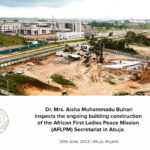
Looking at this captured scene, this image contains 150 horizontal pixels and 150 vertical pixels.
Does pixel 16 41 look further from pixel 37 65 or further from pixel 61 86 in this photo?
pixel 61 86

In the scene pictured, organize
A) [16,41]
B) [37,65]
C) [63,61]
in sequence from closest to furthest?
[37,65], [63,61], [16,41]

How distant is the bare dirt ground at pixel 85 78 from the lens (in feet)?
23.3

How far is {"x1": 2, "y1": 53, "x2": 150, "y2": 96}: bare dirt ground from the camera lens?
23.3 ft

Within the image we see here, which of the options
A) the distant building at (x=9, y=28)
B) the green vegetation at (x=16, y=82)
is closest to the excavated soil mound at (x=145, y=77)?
the green vegetation at (x=16, y=82)

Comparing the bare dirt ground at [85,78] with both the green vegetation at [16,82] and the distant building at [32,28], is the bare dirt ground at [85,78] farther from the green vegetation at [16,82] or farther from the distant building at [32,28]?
the distant building at [32,28]

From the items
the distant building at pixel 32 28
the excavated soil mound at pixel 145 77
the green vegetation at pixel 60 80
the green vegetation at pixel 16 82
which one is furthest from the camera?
the distant building at pixel 32 28

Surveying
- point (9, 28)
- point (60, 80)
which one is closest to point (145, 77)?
point (60, 80)

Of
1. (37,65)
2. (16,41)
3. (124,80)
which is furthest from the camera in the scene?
(16,41)

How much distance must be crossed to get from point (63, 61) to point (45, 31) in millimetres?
15880

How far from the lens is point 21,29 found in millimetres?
25891

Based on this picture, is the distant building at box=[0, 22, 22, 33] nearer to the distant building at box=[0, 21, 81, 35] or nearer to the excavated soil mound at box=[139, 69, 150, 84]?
the distant building at box=[0, 21, 81, 35]

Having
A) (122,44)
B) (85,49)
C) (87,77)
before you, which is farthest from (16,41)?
(87,77)

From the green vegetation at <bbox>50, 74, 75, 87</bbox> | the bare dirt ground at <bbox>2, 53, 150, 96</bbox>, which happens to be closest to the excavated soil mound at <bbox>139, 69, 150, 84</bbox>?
the bare dirt ground at <bbox>2, 53, 150, 96</bbox>
